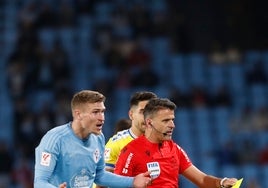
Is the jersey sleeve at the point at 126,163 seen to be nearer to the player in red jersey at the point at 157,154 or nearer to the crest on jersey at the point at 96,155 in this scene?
the player in red jersey at the point at 157,154

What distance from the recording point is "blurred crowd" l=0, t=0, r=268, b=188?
54.9 ft

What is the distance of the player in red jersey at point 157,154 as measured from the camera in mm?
7465

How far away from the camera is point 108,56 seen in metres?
18.7

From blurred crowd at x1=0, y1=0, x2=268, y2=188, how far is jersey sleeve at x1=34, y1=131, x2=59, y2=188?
28.5 feet

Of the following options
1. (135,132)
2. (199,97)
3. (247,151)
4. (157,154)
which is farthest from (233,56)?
(157,154)

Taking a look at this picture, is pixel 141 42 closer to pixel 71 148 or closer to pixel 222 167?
pixel 222 167

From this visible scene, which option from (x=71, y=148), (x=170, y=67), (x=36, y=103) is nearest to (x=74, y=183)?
(x=71, y=148)

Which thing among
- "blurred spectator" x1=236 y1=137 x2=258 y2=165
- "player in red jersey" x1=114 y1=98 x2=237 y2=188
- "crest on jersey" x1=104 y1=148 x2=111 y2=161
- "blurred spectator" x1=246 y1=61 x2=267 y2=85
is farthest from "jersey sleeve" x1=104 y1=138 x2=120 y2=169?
"blurred spectator" x1=246 y1=61 x2=267 y2=85

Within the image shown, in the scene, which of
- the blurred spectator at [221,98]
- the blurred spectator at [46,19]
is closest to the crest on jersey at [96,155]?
the blurred spectator at [221,98]

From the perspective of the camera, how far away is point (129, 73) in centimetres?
1830

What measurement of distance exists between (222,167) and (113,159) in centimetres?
780

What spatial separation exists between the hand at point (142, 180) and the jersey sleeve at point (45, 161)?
0.69 meters

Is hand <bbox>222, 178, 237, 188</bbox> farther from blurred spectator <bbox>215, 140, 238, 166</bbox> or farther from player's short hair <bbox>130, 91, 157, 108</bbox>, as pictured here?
blurred spectator <bbox>215, 140, 238, 166</bbox>

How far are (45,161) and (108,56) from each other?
11709 mm
